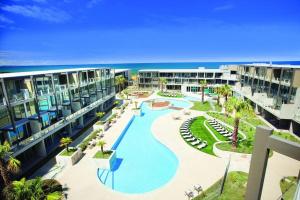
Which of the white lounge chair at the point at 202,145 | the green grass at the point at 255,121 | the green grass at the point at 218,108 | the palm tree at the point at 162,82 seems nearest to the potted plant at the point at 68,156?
the white lounge chair at the point at 202,145

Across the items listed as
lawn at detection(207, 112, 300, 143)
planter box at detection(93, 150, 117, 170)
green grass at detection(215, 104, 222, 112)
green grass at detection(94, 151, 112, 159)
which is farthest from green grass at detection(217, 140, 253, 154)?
green grass at detection(215, 104, 222, 112)

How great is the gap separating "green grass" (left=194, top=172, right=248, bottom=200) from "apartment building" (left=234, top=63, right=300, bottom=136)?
1424 centimetres

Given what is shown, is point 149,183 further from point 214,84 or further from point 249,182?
point 214,84

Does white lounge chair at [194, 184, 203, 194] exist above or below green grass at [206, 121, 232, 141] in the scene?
above

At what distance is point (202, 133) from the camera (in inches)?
1158

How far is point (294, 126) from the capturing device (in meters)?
27.9

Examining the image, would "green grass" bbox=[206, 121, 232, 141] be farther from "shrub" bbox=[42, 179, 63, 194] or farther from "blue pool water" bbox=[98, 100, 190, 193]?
"shrub" bbox=[42, 179, 63, 194]

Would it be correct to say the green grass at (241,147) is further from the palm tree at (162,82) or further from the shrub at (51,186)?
the palm tree at (162,82)

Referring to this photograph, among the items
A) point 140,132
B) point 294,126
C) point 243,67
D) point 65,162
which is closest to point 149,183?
point 65,162

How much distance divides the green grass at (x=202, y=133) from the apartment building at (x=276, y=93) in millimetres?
11159

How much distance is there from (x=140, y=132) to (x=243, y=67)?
35.3 metres

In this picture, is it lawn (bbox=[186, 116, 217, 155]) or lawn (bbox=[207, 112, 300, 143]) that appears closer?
lawn (bbox=[186, 116, 217, 155])

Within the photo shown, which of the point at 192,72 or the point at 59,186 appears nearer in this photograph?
the point at 59,186

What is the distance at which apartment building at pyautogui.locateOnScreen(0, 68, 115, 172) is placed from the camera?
64.3 feet
